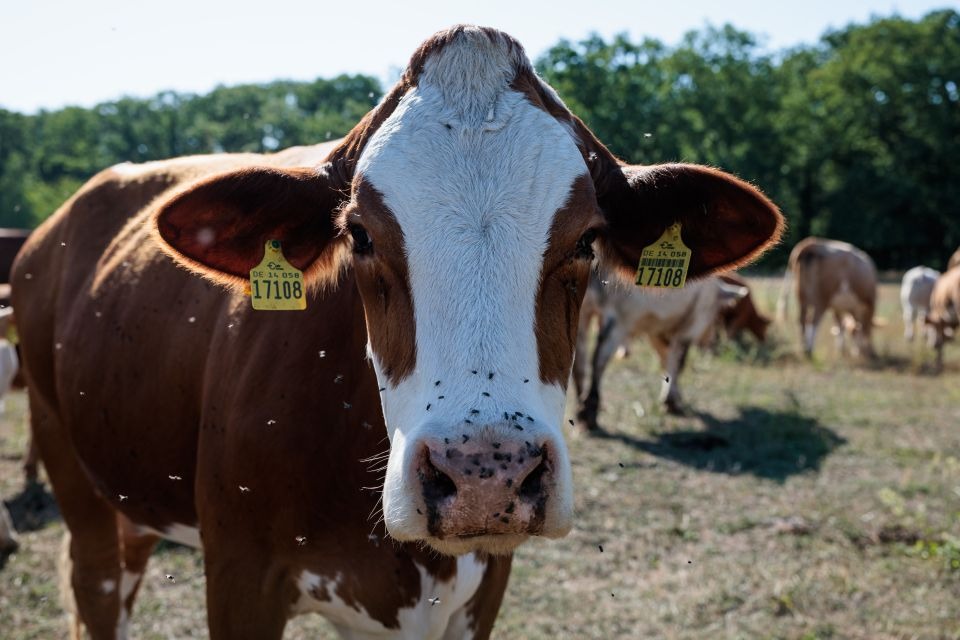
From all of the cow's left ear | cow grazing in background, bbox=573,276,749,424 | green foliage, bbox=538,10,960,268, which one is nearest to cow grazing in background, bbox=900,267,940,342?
cow grazing in background, bbox=573,276,749,424

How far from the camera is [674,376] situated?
368 inches

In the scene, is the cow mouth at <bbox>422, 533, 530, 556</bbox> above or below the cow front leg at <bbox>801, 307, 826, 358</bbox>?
above

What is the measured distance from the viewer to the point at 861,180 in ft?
133

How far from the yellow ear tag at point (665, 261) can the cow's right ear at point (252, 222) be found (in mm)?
813

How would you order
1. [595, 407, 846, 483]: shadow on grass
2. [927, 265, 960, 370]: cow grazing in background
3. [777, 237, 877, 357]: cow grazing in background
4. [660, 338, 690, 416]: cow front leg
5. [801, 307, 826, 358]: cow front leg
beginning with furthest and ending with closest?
[777, 237, 877, 357]: cow grazing in background, [801, 307, 826, 358]: cow front leg, [927, 265, 960, 370]: cow grazing in background, [660, 338, 690, 416]: cow front leg, [595, 407, 846, 483]: shadow on grass

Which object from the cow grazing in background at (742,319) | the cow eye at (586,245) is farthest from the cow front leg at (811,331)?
the cow eye at (586,245)

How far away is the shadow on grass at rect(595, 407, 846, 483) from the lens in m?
7.02

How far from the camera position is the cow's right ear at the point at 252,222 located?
210 centimetres

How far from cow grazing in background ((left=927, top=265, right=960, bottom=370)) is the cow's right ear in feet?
40.9

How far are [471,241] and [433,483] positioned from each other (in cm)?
49

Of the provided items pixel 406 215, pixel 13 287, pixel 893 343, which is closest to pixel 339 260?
pixel 406 215

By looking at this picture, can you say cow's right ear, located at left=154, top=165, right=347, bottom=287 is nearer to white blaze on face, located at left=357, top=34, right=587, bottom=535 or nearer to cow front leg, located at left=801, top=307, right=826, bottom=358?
white blaze on face, located at left=357, top=34, right=587, bottom=535

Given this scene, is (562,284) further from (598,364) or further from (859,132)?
(859,132)

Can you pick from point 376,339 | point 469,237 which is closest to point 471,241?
point 469,237
